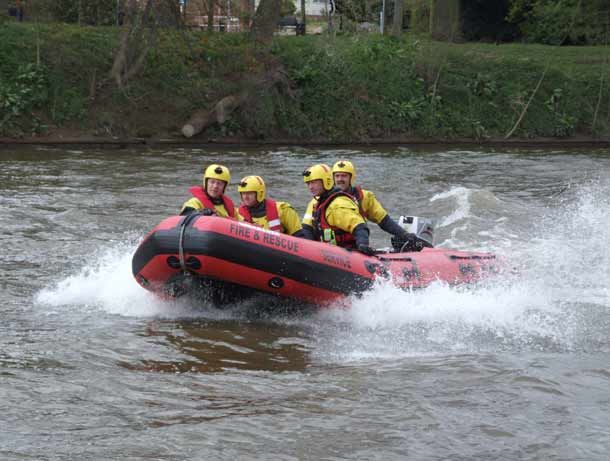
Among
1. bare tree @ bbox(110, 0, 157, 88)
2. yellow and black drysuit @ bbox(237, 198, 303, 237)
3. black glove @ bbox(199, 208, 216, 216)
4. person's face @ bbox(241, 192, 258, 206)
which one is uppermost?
bare tree @ bbox(110, 0, 157, 88)

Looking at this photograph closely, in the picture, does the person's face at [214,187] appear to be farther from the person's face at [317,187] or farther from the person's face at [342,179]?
the person's face at [342,179]

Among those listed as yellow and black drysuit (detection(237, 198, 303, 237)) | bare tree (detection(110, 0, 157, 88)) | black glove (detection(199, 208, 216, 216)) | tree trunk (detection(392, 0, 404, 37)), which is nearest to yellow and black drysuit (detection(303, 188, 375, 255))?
yellow and black drysuit (detection(237, 198, 303, 237))

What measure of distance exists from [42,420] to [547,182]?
1285 centimetres

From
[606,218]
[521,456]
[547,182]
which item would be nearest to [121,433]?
[521,456]

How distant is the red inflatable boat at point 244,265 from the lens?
7.55 metres

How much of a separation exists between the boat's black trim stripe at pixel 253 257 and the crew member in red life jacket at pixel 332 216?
20.7 inches

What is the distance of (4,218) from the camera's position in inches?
481

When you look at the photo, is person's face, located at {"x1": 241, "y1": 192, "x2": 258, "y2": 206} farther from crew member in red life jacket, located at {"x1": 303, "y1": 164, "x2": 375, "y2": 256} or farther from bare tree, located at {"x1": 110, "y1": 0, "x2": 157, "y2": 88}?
bare tree, located at {"x1": 110, "y1": 0, "x2": 157, "y2": 88}

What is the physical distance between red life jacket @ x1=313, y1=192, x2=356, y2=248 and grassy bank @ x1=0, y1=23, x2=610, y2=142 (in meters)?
13.0

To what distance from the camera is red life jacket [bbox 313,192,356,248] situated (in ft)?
28.0

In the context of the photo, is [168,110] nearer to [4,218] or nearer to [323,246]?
[4,218]

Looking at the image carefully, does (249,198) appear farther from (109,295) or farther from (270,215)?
(109,295)

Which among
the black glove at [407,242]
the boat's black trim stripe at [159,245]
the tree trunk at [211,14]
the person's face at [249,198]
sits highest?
the tree trunk at [211,14]

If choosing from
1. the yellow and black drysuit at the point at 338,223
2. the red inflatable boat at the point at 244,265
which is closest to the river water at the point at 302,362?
the red inflatable boat at the point at 244,265
